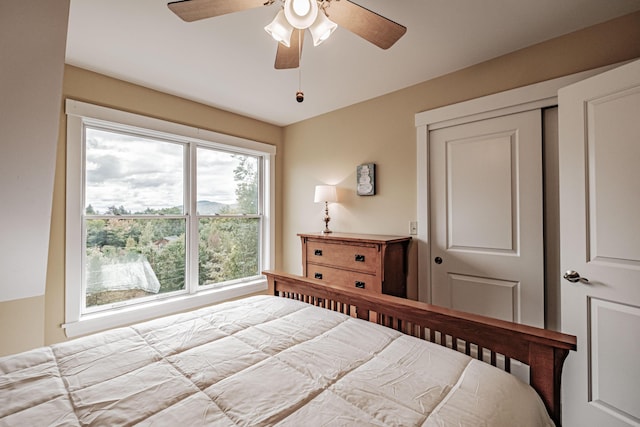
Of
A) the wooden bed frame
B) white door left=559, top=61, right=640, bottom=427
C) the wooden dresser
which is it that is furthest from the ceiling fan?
the wooden dresser

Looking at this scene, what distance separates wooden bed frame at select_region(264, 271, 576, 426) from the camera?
3.40 ft

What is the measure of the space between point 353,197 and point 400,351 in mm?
2041

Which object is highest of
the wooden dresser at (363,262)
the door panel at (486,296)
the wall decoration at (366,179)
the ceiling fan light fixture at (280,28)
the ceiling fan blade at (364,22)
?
the ceiling fan blade at (364,22)

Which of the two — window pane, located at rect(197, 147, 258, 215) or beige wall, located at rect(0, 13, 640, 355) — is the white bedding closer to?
beige wall, located at rect(0, 13, 640, 355)

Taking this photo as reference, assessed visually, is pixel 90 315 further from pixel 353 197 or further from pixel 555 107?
pixel 555 107

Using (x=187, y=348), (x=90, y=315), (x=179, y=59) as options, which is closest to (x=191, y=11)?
(x=179, y=59)

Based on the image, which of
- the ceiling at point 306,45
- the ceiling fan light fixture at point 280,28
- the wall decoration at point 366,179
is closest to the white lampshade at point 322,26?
the ceiling fan light fixture at point 280,28

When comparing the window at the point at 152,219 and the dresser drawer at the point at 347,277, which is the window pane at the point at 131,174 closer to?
the window at the point at 152,219

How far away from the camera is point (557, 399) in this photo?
1030 millimetres

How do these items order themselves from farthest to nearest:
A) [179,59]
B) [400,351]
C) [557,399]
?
[179,59]
[400,351]
[557,399]

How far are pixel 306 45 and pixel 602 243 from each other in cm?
208

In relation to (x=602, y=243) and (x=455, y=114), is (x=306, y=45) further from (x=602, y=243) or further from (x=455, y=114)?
(x=602, y=243)

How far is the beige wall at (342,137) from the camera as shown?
191 cm

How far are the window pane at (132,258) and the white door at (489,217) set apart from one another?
2.42m
